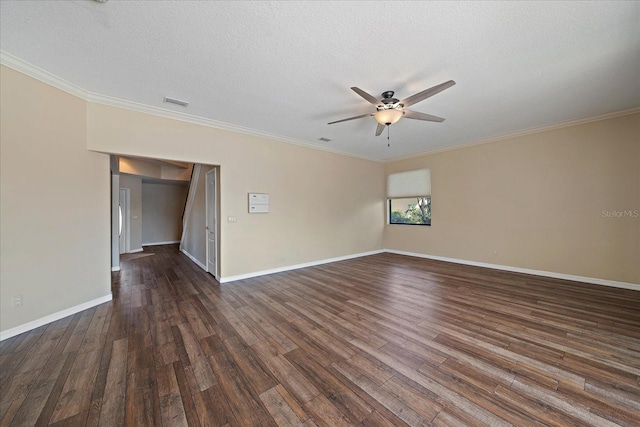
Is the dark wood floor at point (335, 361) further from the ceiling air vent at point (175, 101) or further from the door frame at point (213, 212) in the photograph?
the ceiling air vent at point (175, 101)

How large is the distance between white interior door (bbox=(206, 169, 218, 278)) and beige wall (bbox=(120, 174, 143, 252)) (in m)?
4.30

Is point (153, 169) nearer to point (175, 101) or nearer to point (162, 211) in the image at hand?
point (162, 211)

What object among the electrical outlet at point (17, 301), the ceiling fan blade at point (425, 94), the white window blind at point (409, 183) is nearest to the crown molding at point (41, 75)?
the electrical outlet at point (17, 301)

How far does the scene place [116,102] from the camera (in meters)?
3.28

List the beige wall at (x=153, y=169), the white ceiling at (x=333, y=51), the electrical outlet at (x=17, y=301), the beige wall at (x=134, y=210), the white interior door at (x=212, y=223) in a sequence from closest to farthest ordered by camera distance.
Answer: the white ceiling at (x=333, y=51) → the electrical outlet at (x=17, y=301) → the white interior door at (x=212, y=223) → the beige wall at (x=153, y=169) → the beige wall at (x=134, y=210)

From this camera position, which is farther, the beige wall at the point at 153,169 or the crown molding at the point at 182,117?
the beige wall at the point at 153,169

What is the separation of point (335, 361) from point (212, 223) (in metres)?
3.84

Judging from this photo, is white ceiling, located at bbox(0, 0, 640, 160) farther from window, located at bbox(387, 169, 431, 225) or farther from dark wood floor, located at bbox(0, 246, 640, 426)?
dark wood floor, located at bbox(0, 246, 640, 426)

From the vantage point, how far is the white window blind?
6266 mm

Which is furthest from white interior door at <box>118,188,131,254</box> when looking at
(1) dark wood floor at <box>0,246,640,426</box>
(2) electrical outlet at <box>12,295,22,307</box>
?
(2) electrical outlet at <box>12,295,22,307</box>

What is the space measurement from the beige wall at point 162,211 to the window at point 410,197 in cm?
826

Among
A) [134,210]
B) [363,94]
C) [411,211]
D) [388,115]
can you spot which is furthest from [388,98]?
[134,210]

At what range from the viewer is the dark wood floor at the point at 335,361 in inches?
59.2

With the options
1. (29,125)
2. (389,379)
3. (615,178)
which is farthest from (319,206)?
(615,178)
